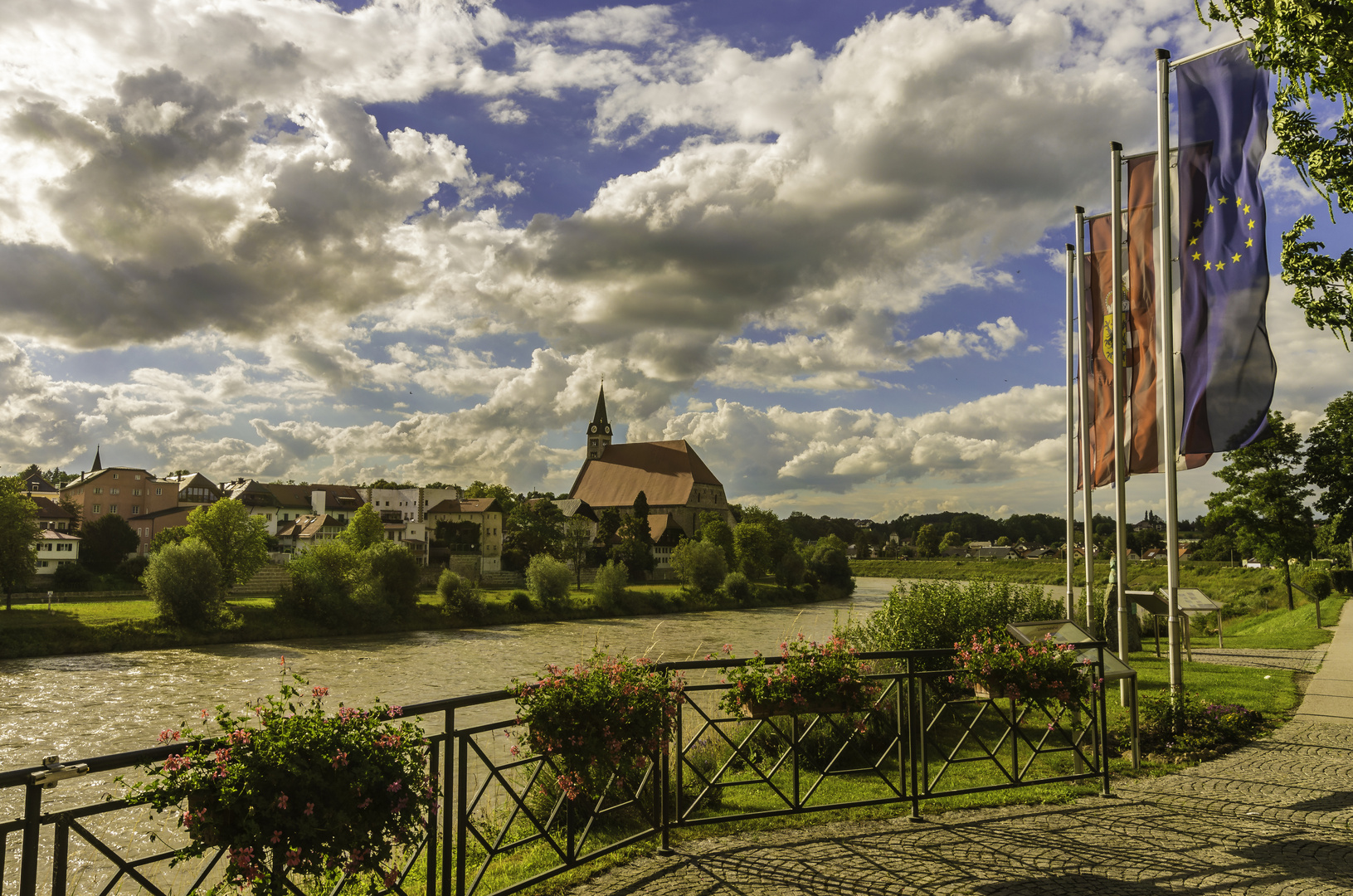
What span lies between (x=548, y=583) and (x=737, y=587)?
1493 centimetres

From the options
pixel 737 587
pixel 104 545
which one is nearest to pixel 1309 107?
pixel 737 587

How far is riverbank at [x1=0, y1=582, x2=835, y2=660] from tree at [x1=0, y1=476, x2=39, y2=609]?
4.93 ft

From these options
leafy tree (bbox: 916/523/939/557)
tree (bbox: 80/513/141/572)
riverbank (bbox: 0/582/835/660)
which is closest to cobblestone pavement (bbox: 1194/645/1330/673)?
riverbank (bbox: 0/582/835/660)

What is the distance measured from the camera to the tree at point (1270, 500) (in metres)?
28.0

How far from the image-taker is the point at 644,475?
4208 inches

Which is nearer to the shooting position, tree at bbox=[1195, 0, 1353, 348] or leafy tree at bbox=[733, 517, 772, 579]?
tree at bbox=[1195, 0, 1353, 348]

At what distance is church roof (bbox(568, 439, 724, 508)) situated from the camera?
4085 inches

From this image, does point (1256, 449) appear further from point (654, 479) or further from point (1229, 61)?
point (654, 479)

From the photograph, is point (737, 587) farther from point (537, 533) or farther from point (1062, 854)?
point (1062, 854)

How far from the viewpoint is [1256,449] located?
2803cm

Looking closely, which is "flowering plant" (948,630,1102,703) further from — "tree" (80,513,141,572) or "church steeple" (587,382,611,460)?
"church steeple" (587,382,611,460)

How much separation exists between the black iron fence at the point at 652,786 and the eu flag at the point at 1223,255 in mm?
3845

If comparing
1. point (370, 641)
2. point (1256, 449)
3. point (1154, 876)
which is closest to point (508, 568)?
point (370, 641)

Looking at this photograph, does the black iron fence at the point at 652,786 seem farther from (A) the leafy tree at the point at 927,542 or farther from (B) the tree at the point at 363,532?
(A) the leafy tree at the point at 927,542
